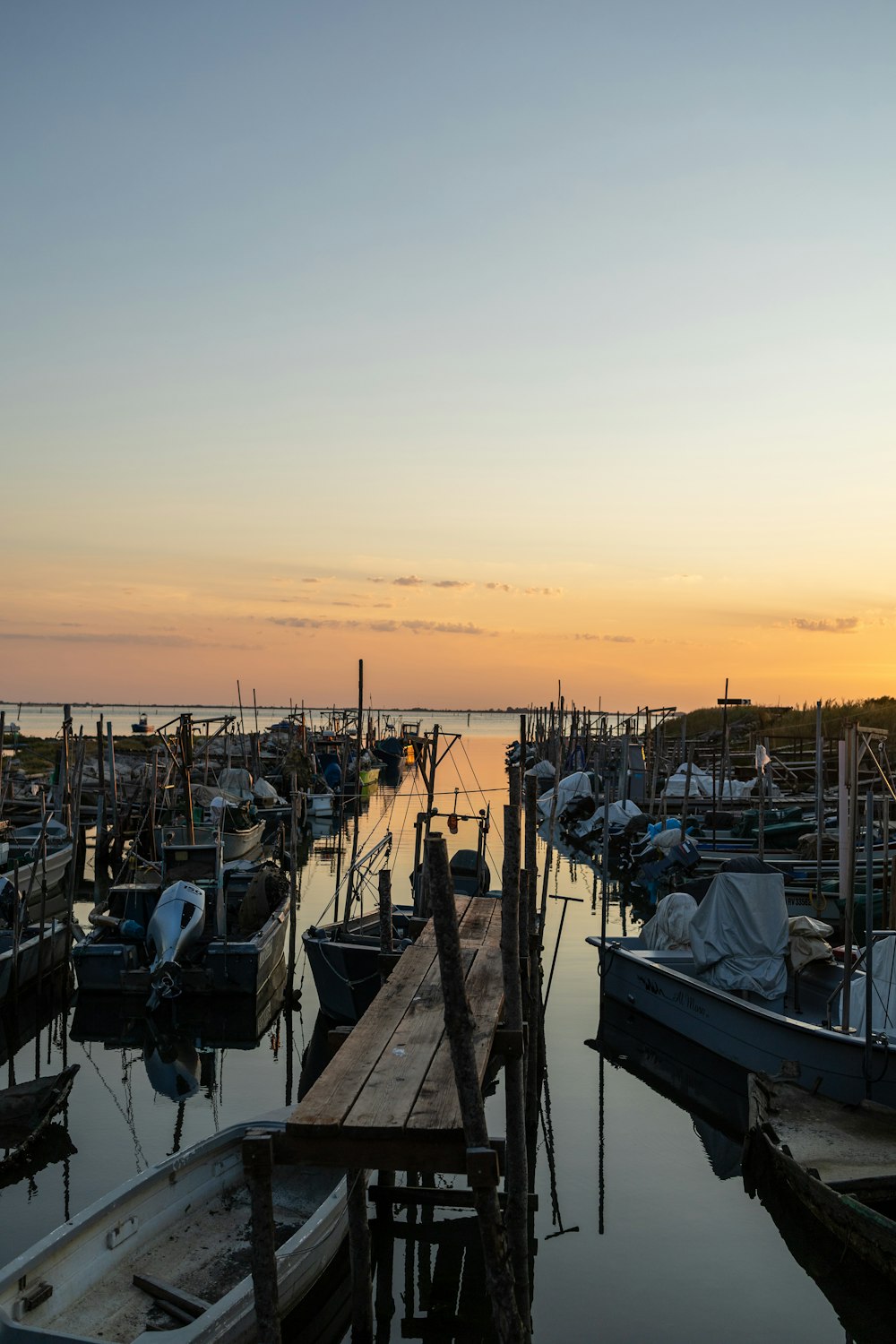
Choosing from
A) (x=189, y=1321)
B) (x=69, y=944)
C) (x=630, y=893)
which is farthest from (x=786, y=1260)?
(x=630, y=893)

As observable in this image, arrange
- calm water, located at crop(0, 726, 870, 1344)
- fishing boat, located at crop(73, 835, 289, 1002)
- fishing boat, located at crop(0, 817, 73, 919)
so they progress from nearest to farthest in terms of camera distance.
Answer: calm water, located at crop(0, 726, 870, 1344)
fishing boat, located at crop(73, 835, 289, 1002)
fishing boat, located at crop(0, 817, 73, 919)

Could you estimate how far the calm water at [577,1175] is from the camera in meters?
10.4

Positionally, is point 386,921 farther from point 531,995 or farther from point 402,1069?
point 402,1069

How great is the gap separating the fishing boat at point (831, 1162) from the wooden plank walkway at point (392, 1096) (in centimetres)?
435

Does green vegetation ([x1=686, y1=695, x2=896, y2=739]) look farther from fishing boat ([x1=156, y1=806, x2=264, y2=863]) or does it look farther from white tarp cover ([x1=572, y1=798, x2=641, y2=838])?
fishing boat ([x1=156, y1=806, x2=264, y2=863])

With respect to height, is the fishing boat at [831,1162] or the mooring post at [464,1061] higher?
the mooring post at [464,1061]

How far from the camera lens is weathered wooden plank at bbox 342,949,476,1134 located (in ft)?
21.4

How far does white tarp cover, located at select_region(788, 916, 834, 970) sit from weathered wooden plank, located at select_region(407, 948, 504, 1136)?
318 inches

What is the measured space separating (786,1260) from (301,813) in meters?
40.9

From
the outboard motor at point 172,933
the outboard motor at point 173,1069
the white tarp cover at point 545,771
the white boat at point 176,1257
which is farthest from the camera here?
the white tarp cover at point 545,771

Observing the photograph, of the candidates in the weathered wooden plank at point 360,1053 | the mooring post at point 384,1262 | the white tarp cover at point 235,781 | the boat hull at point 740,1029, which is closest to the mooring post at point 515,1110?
the weathered wooden plank at point 360,1053

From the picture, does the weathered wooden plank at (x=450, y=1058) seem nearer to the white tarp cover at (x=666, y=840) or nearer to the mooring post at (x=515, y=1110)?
Answer: the mooring post at (x=515, y=1110)

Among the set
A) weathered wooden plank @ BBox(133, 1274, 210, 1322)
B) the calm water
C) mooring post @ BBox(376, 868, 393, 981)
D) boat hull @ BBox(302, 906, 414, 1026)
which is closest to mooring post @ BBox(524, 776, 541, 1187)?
the calm water

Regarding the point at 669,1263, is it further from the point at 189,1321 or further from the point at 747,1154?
the point at 189,1321
